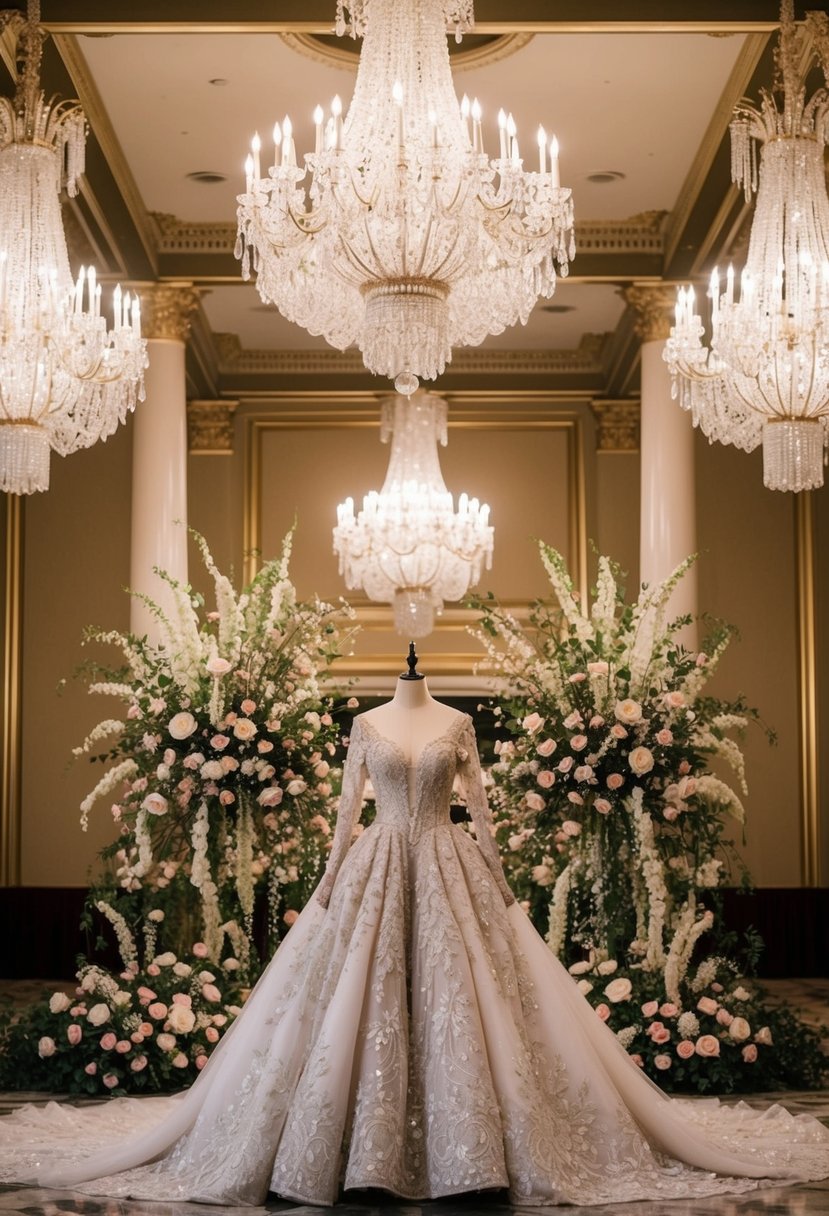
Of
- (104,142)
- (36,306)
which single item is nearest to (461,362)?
(104,142)

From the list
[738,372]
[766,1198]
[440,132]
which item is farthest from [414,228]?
[766,1198]

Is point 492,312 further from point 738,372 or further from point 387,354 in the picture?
point 738,372

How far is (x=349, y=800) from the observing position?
541 cm

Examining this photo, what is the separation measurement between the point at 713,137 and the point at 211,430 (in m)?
6.23

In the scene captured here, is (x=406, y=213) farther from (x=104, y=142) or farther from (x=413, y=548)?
(x=413, y=548)

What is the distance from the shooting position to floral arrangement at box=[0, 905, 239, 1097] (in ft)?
22.8

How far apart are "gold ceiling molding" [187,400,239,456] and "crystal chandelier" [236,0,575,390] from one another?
A: 25.8 feet

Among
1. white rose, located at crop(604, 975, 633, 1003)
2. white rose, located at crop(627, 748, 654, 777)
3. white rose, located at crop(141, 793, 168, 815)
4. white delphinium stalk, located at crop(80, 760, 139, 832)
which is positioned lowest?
white rose, located at crop(604, 975, 633, 1003)

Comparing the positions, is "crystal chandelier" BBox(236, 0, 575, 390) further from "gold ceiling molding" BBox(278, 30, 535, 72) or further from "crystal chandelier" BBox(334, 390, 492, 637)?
"crystal chandelier" BBox(334, 390, 492, 637)

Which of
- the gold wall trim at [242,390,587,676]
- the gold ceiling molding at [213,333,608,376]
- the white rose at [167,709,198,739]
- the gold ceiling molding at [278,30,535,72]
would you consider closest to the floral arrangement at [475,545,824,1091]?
the white rose at [167,709,198,739]

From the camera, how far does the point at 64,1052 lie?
23.1ft

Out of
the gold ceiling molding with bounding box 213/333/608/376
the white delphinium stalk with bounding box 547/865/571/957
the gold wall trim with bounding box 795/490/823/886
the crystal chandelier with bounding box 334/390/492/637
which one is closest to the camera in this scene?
the white delphinium stalk with bounding box 547/865/571/957

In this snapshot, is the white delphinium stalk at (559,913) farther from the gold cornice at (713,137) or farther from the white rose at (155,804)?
the gold cornice at (713,137)

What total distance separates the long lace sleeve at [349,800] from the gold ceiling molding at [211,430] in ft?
30.4
